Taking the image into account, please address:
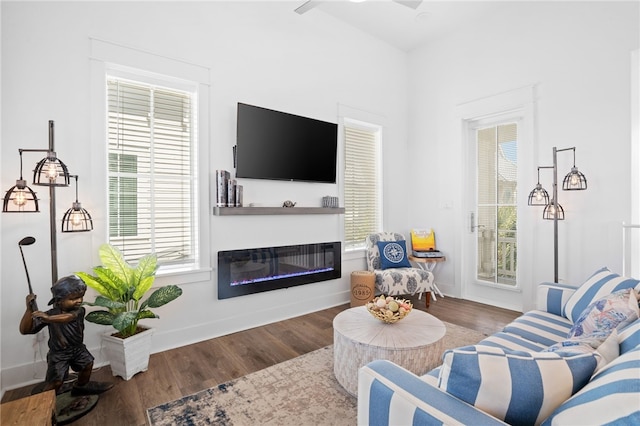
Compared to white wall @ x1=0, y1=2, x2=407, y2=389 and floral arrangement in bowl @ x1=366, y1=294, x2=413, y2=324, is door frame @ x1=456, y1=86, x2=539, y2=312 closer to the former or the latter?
white wall @ x1=0, y1=2, x2=407, y2=389

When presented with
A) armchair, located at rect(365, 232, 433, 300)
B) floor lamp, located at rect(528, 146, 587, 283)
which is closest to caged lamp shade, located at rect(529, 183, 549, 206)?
floor lamp, located at rect(528, 146, 587, 283)

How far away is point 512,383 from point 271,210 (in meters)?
2.74

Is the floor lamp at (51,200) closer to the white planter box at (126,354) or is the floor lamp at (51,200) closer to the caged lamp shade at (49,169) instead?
the caged lamp shade at (49,169)

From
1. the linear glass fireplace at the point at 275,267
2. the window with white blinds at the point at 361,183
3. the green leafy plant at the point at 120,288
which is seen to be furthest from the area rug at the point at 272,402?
the window with white blinds at the point at 361,183

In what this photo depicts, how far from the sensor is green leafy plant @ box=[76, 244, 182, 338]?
7.27 ft

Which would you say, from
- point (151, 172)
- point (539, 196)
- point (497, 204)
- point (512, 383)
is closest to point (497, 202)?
point (497, 204)

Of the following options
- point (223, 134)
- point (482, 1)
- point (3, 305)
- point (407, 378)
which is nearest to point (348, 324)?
point (407, 378)

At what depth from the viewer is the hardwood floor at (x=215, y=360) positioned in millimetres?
2021

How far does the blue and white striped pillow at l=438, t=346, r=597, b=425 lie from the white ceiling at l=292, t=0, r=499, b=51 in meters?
3.85

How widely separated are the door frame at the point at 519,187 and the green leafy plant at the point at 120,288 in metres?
3.74

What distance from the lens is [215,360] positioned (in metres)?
2.61

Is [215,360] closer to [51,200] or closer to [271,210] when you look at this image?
[271,210]

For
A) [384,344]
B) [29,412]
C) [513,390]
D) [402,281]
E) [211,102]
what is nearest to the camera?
[513,390]

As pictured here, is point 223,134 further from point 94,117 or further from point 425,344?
→ point 425,344
